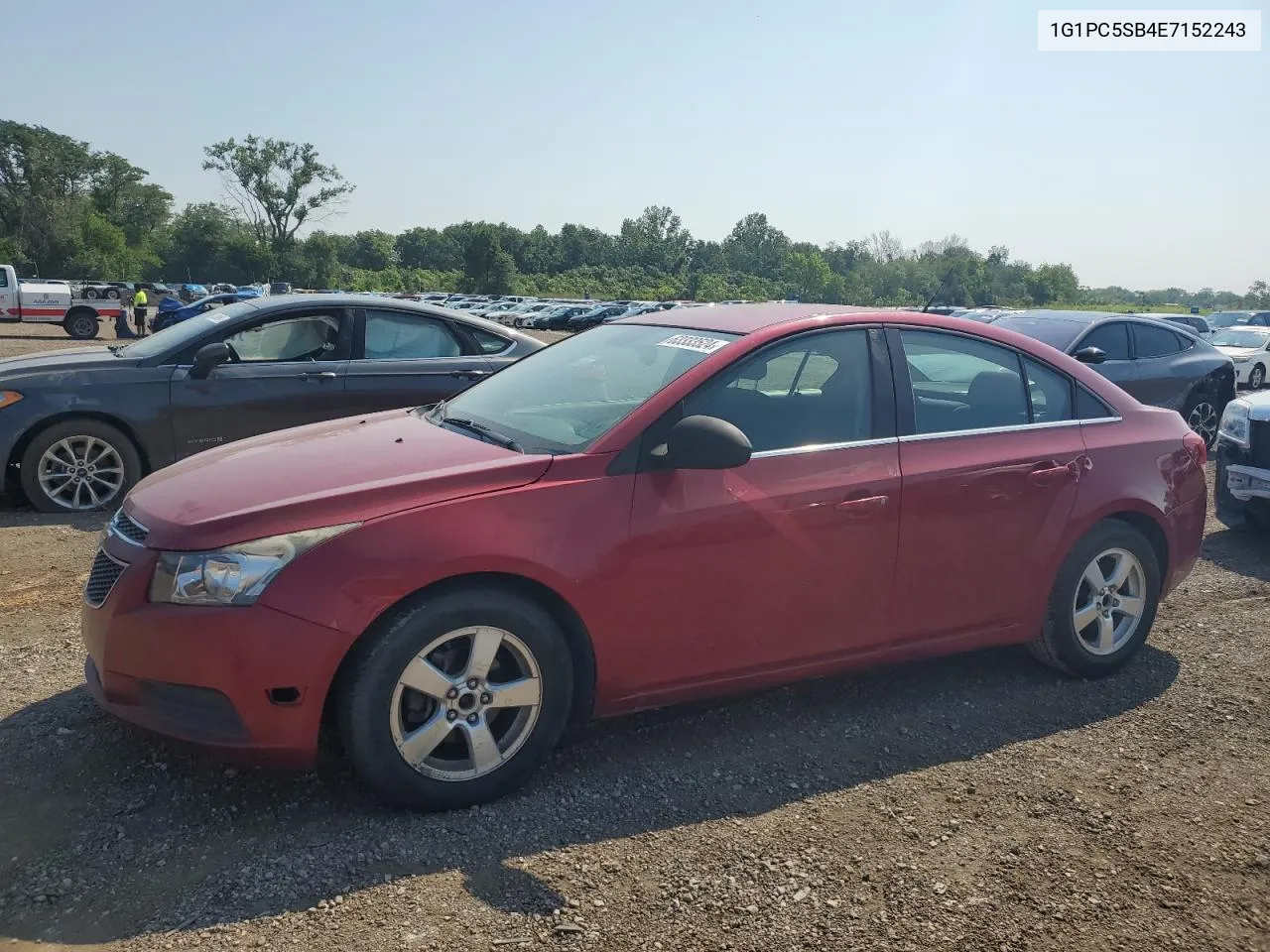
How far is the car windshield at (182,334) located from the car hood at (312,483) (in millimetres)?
A: 3884

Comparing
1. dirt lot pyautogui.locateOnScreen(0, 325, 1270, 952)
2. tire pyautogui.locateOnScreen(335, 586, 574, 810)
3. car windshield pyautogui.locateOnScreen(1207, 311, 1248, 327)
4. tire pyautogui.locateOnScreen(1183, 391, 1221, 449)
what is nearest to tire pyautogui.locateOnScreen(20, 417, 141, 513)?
dirt lot pyautogui.locateOnScreen(0, 325, 1270, 952)

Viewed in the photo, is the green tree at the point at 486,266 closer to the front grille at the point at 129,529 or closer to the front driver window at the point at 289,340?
the front driver window at the point at 289,340

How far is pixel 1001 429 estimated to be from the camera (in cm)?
434

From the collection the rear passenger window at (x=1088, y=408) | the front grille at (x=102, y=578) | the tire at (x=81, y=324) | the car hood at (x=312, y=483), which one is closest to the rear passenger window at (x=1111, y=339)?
the rear passenger window at (x=1088, y=408)

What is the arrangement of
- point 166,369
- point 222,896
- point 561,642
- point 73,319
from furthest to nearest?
point 73,319 → point 166,369 → point 561,642 → point 222,896

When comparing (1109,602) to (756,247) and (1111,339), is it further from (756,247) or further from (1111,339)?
(756,247)

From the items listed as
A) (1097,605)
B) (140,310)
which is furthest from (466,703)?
(140,310)

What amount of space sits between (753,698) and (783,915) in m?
1.51

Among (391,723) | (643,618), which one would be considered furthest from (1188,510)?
(391,723)

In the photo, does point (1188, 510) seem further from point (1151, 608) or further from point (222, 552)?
point (222, 552)

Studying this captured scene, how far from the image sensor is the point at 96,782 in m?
3.38

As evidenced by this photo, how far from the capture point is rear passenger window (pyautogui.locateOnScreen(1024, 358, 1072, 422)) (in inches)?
177

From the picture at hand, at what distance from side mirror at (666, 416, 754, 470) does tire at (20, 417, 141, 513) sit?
17.0ft

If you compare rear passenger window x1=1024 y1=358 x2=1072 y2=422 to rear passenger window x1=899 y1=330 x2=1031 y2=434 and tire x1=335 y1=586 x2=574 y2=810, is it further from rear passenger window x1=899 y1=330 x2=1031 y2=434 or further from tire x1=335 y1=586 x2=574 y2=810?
tire x1=335 y1=586 x2=574 y2=810
